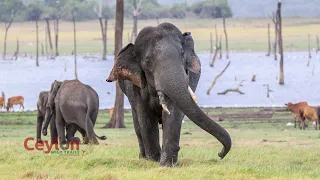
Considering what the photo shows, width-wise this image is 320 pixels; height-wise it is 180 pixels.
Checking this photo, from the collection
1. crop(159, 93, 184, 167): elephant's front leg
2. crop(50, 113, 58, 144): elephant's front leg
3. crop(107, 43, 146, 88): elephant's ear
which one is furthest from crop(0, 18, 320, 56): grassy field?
crop(159, 93, 184, 167): elephant's front leg

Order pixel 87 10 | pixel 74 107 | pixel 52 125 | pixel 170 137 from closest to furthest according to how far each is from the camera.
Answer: pixel 170 137, pixel 74 107, pixel 52 125, pixel 87 10

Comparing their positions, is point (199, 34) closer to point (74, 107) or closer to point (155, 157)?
point (74, 107)

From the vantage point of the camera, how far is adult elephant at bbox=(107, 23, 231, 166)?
470 inches

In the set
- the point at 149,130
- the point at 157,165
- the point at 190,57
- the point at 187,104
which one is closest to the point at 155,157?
the point at 149,130

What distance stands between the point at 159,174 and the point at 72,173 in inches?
41.7

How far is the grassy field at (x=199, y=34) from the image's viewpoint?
11400 cm

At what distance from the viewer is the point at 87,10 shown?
5113 inches

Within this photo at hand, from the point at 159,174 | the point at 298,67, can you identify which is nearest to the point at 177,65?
the point at 159,174

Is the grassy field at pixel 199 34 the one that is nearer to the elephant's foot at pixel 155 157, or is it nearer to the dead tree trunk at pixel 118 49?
the dead tree trunk at pixel 118 49

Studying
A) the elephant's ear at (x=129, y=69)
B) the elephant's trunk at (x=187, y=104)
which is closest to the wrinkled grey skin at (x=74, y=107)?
the elephant's ear at (x=129, y=69)

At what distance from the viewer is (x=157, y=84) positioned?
12188 mm

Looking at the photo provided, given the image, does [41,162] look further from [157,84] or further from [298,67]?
[298,67]

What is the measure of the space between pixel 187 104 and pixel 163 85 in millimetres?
416

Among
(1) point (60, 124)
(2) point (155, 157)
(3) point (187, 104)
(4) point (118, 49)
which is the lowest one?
(4) point (118, 49)
